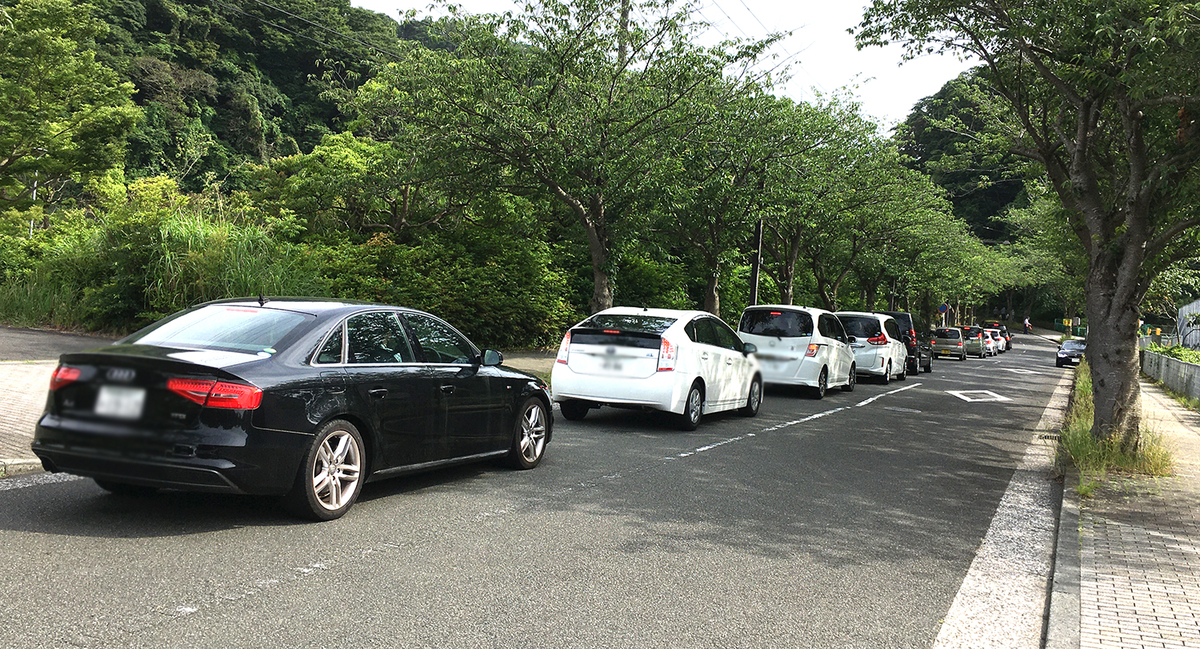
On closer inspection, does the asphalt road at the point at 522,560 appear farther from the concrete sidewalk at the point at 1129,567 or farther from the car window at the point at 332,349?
the car window at the point at 332,349

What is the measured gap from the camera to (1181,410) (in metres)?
17.2

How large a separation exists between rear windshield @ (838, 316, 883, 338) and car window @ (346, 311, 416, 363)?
16.8m

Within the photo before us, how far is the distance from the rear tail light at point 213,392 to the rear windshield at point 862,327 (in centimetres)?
1846

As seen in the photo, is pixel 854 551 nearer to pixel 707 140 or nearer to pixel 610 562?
pixel 610 562

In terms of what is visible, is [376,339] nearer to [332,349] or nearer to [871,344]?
[332,349]

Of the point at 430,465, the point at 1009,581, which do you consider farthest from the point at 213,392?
the point at 1009,581

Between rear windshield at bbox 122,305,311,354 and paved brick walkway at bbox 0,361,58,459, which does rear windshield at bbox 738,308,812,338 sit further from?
rear windshield at bbox 122,305,311,354

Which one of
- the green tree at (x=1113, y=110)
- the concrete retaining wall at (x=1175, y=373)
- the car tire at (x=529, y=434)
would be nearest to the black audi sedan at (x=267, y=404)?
the car tire at (x=529, y=434)

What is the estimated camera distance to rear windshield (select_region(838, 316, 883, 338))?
2211cm

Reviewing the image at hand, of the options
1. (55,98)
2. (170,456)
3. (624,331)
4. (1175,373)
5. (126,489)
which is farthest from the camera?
(55,98)

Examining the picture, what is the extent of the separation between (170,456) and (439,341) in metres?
2.47

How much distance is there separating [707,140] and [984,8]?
29.7 ft

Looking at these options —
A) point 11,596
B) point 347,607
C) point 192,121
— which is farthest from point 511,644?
point 192,121

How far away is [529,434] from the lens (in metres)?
8.32
